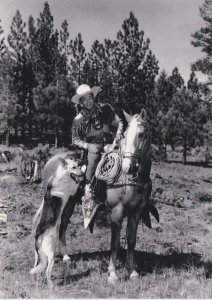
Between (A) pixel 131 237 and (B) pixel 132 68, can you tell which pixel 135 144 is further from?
(B) pixel 132 68

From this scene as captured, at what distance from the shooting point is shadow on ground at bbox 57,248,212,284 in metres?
6.68

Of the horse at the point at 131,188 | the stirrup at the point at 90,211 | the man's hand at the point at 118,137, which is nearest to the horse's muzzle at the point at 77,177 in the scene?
the horse at the point at 131,188

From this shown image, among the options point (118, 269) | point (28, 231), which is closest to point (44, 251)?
point (118, 269)

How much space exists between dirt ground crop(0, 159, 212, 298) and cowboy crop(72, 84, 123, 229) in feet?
3.96

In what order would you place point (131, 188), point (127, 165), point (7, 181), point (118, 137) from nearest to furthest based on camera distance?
point (127, 165)
point (131, 188)
point (118, 137)
point (7, 181)

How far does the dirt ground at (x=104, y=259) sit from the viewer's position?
5.69 metres

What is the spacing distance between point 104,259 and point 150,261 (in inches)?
32.0

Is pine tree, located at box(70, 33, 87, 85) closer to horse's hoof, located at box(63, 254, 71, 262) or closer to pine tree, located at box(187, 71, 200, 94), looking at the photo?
pine tree, located at box(187, 71, 200, 94)

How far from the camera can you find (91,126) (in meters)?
6.95

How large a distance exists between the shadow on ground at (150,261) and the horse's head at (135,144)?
188cm

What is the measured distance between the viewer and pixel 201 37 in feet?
81.5

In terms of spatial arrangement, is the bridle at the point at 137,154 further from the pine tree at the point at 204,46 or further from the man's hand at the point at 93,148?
the pine tree at the point at 204,46

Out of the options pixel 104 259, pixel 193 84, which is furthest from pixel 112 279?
pixel 193 84

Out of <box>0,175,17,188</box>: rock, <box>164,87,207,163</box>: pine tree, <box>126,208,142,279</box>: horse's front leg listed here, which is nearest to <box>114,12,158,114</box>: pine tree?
<box>164,87,207,163</box>: pine tree
